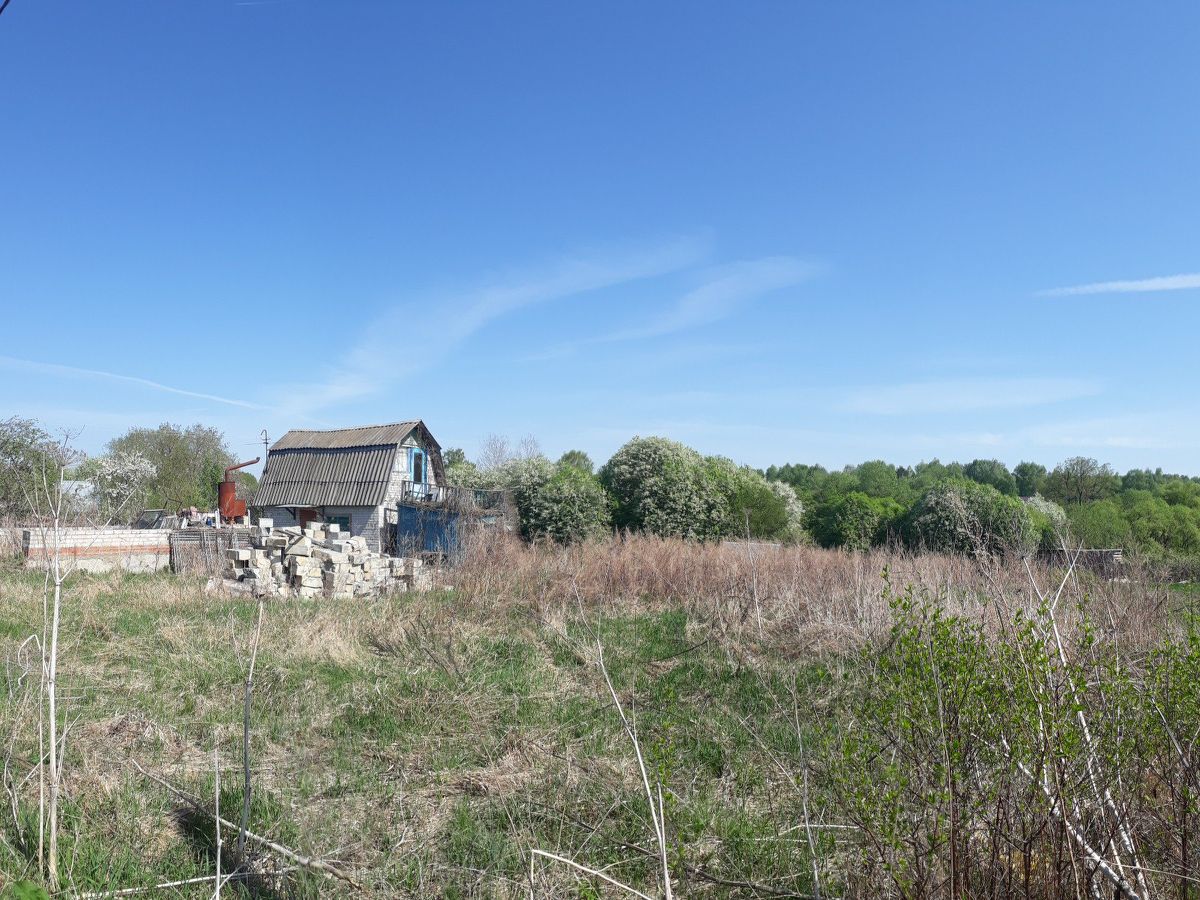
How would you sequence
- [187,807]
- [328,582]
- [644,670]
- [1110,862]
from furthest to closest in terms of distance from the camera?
[328,582]
[644,670]
[187,807]
[1110,862]

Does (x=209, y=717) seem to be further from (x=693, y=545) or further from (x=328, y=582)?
(x=693, y=545)

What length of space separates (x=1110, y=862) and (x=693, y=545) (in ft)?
39.7

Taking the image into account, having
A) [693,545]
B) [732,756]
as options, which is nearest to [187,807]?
[732,756]

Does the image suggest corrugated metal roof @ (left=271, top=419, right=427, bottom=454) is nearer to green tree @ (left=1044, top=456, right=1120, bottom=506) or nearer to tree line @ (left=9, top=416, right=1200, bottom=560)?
tree line @ (left=9, top=416, right=1200, bottom=560)

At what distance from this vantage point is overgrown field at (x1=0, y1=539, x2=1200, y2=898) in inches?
98.6

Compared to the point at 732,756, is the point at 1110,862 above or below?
above

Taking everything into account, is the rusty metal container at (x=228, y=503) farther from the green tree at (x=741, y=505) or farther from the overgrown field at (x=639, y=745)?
the green tree at (x=741, y=505)

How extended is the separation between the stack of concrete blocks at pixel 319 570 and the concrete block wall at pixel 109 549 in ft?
7.72

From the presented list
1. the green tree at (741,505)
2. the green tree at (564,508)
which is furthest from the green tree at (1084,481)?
the green tree at (564,508)

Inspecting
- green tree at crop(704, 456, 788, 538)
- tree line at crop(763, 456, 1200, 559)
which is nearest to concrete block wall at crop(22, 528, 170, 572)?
green tree at crop(704, 456, 788, 538)

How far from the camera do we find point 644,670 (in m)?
7.38

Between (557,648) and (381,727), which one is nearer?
(381,727)

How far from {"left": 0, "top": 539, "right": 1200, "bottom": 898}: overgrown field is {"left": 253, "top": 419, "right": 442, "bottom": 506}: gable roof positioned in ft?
48.3

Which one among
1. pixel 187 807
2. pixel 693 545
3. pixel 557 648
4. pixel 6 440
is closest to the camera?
pixel 187 807
